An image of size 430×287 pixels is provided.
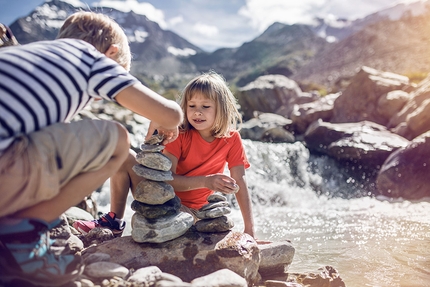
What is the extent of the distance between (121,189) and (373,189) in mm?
7976

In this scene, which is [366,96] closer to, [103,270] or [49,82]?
[103,270]

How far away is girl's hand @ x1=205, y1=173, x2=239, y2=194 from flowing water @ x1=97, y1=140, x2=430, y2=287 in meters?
1.36

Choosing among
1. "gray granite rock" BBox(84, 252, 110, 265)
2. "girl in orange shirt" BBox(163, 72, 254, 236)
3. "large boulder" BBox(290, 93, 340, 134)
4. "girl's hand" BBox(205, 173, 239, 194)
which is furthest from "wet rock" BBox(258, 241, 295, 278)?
"large boulder" BBox(290, 93, 340, 134)

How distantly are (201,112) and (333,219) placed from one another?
447cm

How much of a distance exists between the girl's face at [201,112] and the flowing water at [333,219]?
1893mm

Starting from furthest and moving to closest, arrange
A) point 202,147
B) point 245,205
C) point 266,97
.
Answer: point 266,97, point 202,147, point 245,205

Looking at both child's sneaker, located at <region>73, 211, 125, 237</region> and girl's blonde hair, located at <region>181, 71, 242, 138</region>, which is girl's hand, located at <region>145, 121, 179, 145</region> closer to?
girl's blonde hair, located at <region>181, 71, 242, 138</region>

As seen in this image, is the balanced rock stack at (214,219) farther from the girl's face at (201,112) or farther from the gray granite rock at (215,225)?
the girl's face at (201,112)

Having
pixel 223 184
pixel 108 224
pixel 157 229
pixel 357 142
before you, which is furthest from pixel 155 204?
pixel 357 142

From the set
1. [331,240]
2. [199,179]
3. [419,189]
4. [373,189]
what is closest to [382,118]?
[373,189]

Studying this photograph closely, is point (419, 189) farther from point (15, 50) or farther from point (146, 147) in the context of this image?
point (15, 50)

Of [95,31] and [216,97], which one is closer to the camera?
[95,31]

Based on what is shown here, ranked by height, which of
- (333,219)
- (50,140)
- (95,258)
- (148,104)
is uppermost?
(148,104)

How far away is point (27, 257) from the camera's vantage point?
2170mm
